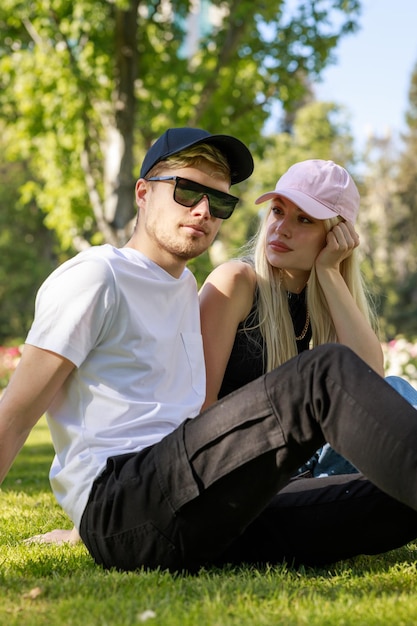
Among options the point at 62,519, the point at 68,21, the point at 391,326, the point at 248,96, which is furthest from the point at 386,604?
the point at 391,326

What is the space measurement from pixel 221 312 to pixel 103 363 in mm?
853

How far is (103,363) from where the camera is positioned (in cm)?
313

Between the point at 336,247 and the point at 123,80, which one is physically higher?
the point at 123,80

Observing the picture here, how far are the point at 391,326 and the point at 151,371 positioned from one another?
31.3 metres

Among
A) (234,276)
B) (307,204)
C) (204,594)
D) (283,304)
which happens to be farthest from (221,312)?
(204,594)

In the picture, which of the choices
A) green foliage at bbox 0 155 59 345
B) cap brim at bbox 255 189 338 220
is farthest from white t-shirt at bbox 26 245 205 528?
green foliage at bbox 0 155 59 345

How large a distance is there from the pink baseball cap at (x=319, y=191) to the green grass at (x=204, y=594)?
153 cm

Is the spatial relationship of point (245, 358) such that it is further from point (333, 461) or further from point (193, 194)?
point (193, 194)

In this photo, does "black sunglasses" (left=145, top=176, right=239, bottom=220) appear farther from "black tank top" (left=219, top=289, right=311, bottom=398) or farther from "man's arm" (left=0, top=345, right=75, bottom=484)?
"man's arm" (left=0, top=345, right=75, bottom=484)

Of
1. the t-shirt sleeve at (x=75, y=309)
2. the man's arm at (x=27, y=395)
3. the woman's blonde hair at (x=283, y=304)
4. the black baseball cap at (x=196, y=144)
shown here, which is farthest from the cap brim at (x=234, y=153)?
the man's arm at (x=27, y=395)

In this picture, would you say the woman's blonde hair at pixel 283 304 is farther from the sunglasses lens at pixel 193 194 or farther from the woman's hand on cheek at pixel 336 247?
the sunglasses lens at pixel 193 194

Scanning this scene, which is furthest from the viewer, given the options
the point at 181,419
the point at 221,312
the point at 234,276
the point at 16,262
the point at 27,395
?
the point at 16,262

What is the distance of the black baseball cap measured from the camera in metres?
3.41

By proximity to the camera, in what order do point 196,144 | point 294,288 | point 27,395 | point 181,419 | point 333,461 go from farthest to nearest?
point 294,288
point 333,461
point 196,144
point 181,419
point 27,395
